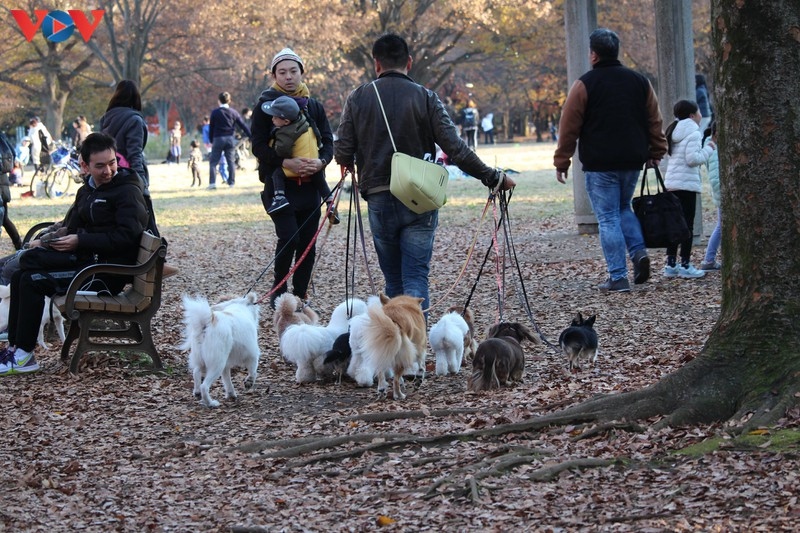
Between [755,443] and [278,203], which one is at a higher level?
[278,203]

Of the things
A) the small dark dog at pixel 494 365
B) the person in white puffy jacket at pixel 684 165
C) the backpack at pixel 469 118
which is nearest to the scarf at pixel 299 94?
the small dark dog at pixel 494 365

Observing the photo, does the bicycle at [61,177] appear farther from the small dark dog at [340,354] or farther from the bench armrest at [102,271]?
the small dark dog at [340,354]

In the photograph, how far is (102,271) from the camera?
7.75 m

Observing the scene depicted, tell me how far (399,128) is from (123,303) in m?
2.37

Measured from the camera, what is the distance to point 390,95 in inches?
285

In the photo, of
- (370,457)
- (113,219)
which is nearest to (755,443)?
(370,457)

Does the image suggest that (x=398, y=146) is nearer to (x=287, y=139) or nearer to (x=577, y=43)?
(x=287, y=139)

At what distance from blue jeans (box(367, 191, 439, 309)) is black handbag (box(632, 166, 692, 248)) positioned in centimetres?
318

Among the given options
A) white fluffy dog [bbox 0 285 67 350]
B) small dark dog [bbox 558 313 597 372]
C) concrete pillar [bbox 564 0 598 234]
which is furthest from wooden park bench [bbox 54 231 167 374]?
concrete pillar [bbox 564 0 598 234]

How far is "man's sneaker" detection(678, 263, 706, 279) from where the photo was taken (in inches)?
427

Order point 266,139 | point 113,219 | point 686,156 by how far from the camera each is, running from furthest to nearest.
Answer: point 686,156, point 266,139, point 113,219

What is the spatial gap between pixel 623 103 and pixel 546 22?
34710mm

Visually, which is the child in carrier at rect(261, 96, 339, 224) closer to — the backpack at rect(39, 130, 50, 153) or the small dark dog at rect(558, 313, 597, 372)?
the small dark dog at rect(558, 313, 597, 372)

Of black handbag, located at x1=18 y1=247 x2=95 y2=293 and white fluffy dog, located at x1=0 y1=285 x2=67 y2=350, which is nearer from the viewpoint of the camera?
black handbag, located at x1=18 y1=247 x2=95 y2=293
